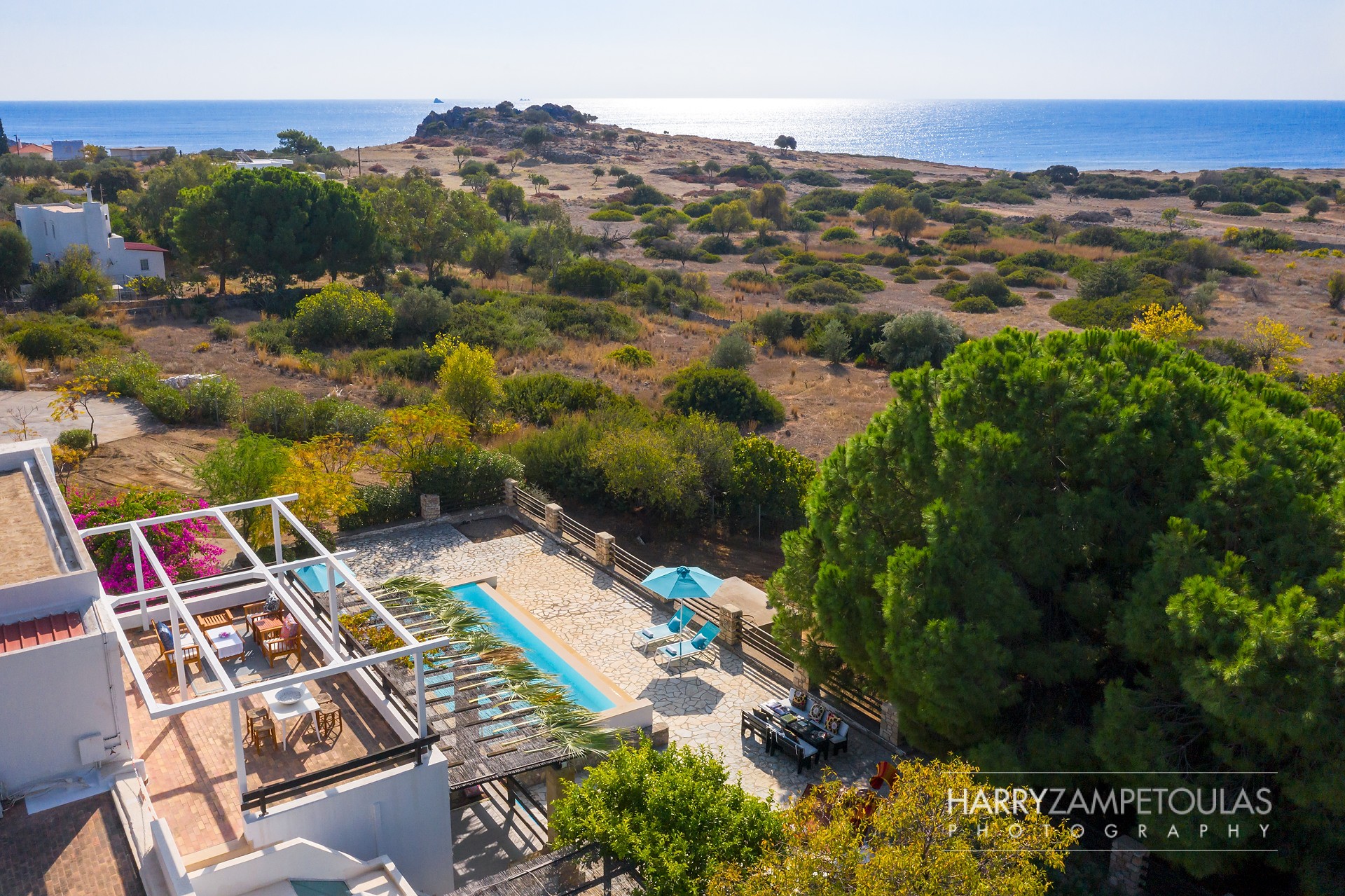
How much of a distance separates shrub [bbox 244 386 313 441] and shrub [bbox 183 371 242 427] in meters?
1.15

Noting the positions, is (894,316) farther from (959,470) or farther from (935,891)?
(935,891)

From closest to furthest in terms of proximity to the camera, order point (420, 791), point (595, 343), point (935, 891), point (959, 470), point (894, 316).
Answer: point (935, 891) → point (420, 791) → point (959, 470) → point (595, 343) → point (894, 316)

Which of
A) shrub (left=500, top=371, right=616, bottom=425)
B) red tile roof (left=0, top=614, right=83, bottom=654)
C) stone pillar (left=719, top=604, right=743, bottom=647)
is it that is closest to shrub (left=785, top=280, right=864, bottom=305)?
shrub (left=500, top=371, right=616, bottom=425)

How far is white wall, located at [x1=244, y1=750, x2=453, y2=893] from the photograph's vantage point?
9.83 meters

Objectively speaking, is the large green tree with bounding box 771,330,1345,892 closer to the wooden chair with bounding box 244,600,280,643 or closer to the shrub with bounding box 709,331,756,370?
the wooden chair with bounding box 244,600,280,643

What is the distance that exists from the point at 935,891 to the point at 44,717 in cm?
898

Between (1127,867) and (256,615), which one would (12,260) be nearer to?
(256,615)

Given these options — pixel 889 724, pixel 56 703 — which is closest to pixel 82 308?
pixel 56 703

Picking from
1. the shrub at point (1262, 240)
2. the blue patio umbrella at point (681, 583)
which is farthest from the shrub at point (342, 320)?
the shrub at point (1262, 240)

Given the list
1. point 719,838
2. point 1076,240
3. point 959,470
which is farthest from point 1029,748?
point 1076,240

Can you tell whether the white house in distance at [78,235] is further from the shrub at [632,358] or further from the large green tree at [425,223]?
the shrub at [632,358]

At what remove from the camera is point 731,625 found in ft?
56.7

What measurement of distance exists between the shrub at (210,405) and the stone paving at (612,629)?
1022 centimetres

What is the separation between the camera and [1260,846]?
35.4 ft
